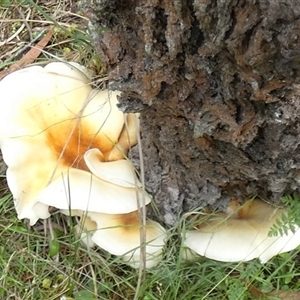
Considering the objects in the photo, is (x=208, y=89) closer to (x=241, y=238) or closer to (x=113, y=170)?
(x=113, y=170)

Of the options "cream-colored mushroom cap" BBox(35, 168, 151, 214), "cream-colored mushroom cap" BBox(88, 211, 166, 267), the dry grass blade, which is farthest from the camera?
→ the dry grass blade

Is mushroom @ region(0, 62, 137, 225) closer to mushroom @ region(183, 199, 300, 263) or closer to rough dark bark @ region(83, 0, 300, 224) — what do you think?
rough dark bark @ region(83, 0, 300, 224)

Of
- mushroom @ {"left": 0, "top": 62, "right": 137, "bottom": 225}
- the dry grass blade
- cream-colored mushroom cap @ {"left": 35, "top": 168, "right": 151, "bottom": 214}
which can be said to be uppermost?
the dry grass blade

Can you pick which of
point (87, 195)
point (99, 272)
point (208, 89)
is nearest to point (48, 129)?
point (87, 195)

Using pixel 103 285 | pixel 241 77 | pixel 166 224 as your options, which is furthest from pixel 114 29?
pixel 103 285

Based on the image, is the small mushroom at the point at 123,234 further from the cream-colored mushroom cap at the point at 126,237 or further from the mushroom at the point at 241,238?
the mushroom at the point at 241,238

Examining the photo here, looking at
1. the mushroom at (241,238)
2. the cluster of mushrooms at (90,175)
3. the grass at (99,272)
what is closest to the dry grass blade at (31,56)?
the grass at (99,272)

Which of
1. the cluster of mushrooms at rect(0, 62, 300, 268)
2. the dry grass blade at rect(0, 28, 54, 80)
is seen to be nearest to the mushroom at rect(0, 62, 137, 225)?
the cluster of mushrooms at rect(0, 62, 300, 268)
